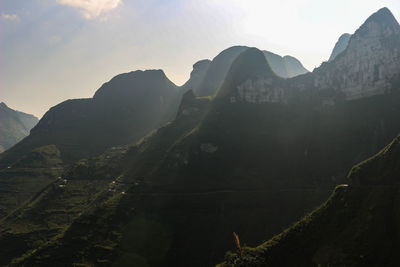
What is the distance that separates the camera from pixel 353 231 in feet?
245

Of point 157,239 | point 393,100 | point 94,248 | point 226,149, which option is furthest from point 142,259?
point 393,100

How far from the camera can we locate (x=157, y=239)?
12738 cm

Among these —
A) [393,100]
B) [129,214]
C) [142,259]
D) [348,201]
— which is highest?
[393,100]

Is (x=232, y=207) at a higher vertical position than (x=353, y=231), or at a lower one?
lower

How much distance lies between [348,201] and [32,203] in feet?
542

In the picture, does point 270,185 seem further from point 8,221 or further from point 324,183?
point 8,221

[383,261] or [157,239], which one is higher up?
[383,261]

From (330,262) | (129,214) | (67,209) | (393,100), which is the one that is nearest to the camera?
(330,262)

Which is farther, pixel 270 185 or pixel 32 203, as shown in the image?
pixel 32 203

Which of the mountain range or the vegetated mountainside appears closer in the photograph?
the vegetated mountainside

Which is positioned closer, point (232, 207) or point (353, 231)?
point (353, 231)

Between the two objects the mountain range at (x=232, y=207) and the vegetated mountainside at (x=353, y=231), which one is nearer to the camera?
the vegetated mountainside at (x=353, y=231)

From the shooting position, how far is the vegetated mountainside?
224 ft

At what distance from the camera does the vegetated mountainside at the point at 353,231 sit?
6819cm
